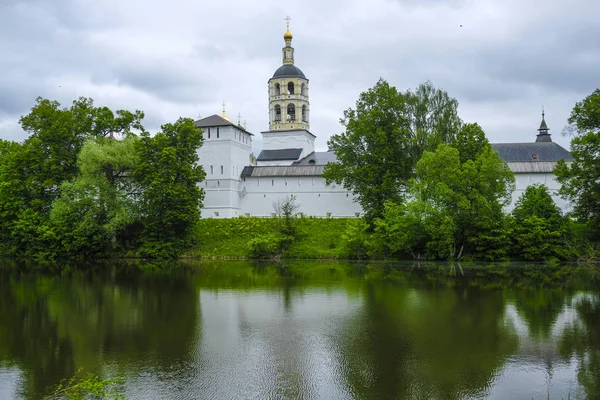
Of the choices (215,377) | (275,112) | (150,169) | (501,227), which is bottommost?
(215,377)

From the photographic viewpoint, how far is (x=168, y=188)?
3456 cm

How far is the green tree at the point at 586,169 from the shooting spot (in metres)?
30.7

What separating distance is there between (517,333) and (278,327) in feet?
18.4

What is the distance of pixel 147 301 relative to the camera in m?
18.0

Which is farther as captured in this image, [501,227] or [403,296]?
A: [501,227]

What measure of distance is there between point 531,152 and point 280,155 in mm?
22117

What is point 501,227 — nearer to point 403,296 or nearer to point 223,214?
point 403,296

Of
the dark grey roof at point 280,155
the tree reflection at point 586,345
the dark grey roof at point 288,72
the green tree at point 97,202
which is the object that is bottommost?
the tree reflection at point 586,345

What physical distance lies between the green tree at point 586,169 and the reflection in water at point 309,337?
9.62m

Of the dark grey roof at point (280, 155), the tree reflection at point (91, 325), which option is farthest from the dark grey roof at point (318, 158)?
the tree reflection at point (91, 325)

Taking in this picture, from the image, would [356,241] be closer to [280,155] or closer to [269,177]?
[269,177]

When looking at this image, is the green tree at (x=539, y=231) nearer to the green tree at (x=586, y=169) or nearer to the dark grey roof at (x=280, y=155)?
the green tree at (x=586, y=169)

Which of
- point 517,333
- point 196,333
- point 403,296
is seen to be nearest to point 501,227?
point 403,296

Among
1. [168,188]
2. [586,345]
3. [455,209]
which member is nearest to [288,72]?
[168,188]
